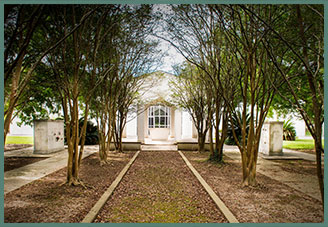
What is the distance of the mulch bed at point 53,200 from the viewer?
3459 millimetres

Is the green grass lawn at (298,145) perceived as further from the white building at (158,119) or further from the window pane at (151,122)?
the window pane at (151,122)

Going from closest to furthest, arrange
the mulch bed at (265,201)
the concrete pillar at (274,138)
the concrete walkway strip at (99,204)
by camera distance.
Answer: the concrete walkway strip at (99,204)
the mulch bed at (265,201)
the concrete pillar at (274,138)

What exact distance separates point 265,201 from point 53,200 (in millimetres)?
4056

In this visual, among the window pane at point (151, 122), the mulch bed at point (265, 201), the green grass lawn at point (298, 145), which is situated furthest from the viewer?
the window pane at point (151, 122)

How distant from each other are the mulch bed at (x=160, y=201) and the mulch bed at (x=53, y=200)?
405mm

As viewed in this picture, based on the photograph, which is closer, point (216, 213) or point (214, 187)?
point (216, 213)

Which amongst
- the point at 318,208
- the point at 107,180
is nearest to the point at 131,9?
the point at 107,180

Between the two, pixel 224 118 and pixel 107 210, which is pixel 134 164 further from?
pixel 107 210

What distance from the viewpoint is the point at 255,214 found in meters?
3.62

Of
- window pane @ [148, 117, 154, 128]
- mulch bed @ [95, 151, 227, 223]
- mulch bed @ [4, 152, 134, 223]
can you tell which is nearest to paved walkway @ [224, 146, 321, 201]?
mulch bed @ [95, 151, 227, 223]

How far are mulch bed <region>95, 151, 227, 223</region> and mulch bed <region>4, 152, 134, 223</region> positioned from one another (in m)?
0.40

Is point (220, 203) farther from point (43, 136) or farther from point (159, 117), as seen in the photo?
point (159, 117)

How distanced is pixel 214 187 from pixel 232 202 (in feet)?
3.50

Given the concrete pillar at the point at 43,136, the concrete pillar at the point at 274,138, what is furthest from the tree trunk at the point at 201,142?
the concrete pillar at the point at 43,136
